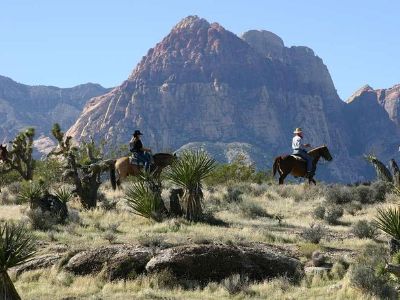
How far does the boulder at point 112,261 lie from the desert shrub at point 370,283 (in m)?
4.16

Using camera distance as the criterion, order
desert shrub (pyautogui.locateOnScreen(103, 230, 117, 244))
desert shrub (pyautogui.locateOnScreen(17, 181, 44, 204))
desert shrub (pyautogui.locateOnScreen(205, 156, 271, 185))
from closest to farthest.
Answer: 1. desert shrub (pyautogui.locateOnScreen(103, 230, 117, 244))
2. desert shrub (pyautogui.locateOnScreen(17, 181, 44, 204))
3. desert shrub (pyautogui.locateOnScreen(205, 156, 271, 185))

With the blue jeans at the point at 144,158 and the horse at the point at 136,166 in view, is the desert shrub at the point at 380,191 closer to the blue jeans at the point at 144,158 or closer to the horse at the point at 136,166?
the horse at the point at 136,166

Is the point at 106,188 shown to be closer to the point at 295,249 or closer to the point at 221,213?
the point at 221,213

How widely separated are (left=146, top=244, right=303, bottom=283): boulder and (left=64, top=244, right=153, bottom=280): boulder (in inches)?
11.5

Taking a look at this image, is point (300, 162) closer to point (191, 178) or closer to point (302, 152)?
point (302, 152)

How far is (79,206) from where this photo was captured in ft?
70.8

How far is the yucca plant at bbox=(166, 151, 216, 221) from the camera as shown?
59.5 feet

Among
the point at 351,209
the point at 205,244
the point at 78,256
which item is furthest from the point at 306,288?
the point at 351,209

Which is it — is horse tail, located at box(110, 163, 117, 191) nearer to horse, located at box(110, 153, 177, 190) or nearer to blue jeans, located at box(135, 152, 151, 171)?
horse, located at box(110, 153, 177, 190)

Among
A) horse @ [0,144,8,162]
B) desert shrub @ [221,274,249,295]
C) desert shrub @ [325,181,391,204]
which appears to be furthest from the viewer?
horse @ [0,144,8,162]

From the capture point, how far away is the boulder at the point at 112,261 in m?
12.2

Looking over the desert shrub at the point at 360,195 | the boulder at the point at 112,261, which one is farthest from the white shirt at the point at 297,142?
the boulder at the point at 112,261

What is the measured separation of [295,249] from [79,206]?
32.3 feet

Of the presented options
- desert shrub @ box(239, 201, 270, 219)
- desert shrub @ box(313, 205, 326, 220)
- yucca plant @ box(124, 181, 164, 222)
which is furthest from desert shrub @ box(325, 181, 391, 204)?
yucca plant @ box(124, 181, 164, 222)
